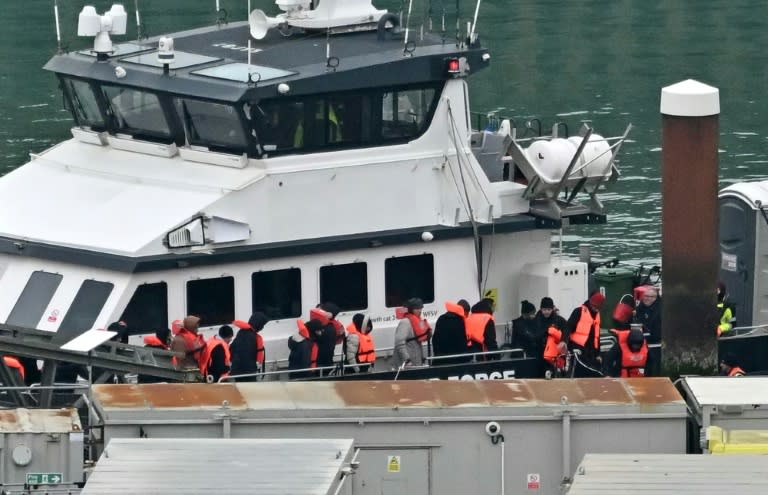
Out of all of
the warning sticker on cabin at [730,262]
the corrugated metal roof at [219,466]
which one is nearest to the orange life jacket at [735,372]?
the warning sticker on cabin at [730,262]

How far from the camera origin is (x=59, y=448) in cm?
1462

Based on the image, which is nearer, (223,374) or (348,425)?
(348,425)

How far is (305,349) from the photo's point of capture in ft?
57.0

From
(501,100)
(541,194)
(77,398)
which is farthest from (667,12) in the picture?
(77,398)

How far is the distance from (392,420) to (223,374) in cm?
246

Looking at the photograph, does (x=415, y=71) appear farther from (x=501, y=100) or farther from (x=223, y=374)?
(x=501, y=100)

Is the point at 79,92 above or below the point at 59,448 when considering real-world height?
above

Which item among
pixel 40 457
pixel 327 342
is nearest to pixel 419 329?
pixel 327 342

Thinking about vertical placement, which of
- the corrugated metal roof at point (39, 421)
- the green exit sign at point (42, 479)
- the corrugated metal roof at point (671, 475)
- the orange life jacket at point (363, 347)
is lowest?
the green exit sign at point (42, 479)

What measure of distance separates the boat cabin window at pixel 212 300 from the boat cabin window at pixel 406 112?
2.04 meters

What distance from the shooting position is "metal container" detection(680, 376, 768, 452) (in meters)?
15.0

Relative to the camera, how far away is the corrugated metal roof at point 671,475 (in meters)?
13.2

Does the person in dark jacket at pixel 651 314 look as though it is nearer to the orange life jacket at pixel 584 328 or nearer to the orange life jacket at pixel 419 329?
the orange life jacket at pixel 584 328

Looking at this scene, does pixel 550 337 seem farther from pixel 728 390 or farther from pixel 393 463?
pixel 393 463
